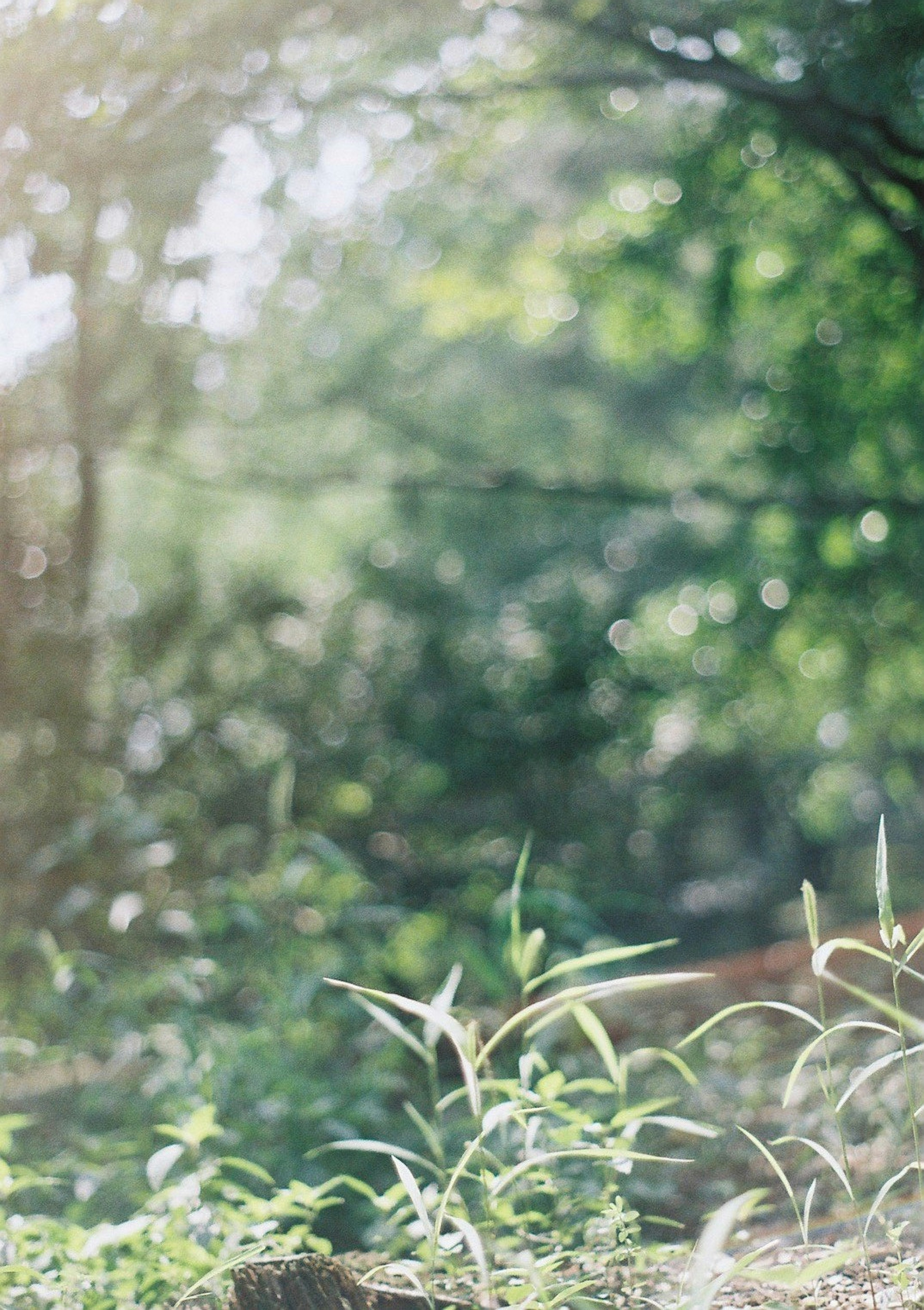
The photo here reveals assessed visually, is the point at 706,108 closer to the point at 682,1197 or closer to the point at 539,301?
the point at 539,301

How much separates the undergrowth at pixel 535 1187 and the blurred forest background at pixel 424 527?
0.32m

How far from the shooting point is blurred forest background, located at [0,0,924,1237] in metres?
2.80

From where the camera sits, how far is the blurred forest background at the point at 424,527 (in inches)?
110

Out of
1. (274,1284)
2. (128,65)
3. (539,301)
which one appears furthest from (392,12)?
(274,1284)

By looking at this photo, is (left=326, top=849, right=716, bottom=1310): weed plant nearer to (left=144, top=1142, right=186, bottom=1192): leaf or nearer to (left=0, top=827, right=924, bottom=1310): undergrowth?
(left=0, top=827, right=924, bottom=1310): undergrowth

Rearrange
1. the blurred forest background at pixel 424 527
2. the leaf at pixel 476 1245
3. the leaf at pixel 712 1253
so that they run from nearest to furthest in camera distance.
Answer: the leaf at pixel 712 1253, the leaf at pixel 476 1245, the blurred forest background at pixel 424 527

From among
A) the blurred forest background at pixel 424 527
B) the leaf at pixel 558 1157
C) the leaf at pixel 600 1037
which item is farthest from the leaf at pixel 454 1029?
the blurred forest background at pixel 424 527

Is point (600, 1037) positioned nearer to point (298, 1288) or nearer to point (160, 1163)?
point (298, 1288)

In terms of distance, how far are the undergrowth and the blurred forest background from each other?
0.32 m

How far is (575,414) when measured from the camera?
713 centimetres

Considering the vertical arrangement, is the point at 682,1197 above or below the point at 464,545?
above

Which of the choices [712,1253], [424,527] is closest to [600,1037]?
[712,1253]

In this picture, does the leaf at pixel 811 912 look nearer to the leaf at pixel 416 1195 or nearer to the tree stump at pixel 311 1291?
the leaf at pixel 416 1195

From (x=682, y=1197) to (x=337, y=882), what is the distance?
5.05 ft
